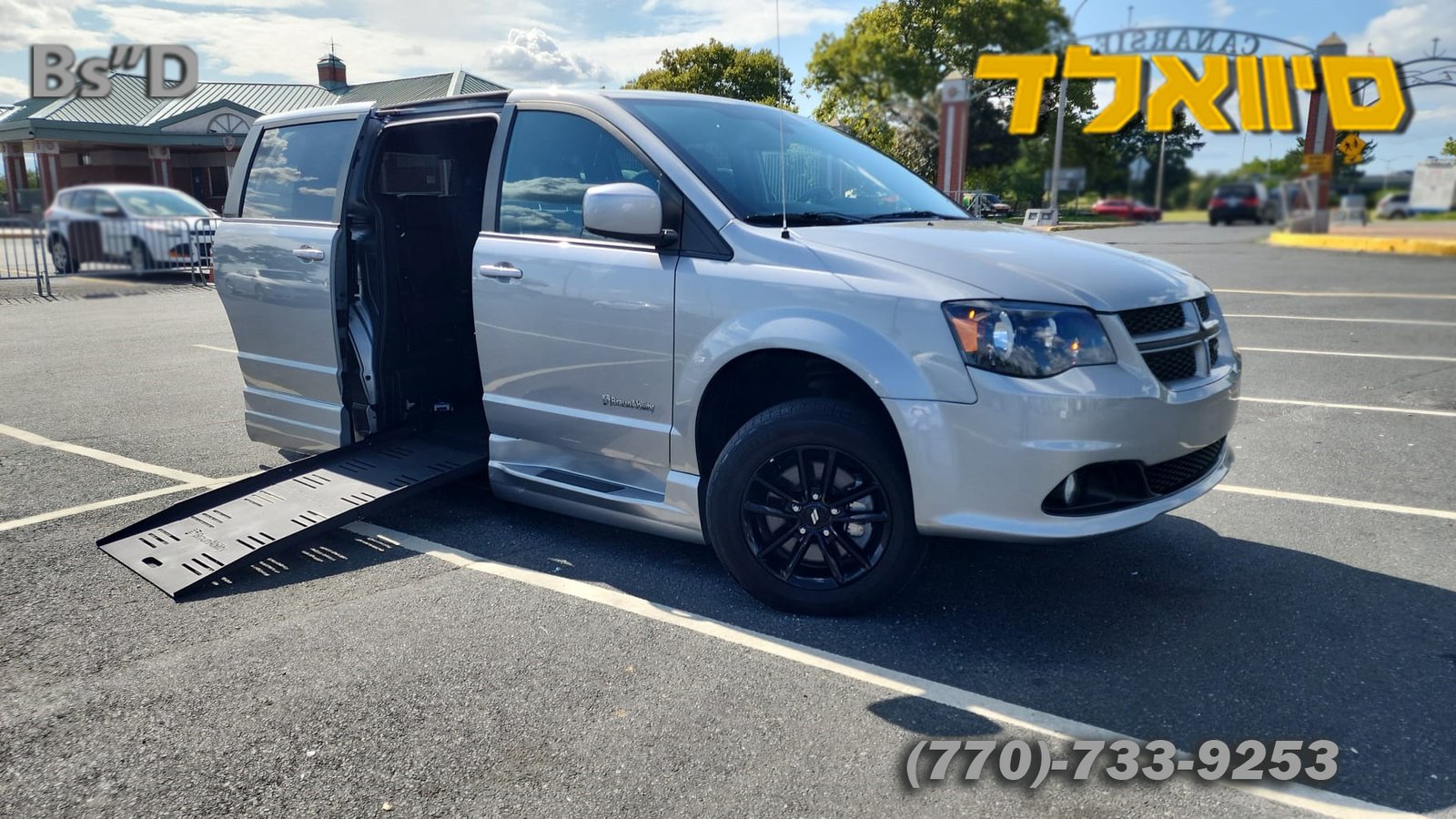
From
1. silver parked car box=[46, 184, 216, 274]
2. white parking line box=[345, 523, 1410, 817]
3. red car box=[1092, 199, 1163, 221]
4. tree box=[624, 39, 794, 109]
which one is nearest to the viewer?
white parking line box=[345, 523, 1410, 817]

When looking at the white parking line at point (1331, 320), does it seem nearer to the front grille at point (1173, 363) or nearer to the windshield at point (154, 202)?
the front grille at point (1173, 363)

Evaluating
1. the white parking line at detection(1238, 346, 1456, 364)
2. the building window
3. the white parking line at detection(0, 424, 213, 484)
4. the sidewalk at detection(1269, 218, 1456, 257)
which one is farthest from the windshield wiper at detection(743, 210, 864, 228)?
the sidewalk at detection(1269, 218, 1456, 257)

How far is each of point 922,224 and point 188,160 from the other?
372 cm

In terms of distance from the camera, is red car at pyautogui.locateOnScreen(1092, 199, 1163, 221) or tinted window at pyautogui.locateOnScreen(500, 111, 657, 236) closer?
tinted window at pyautogui.locateOnScreen(500, 111, 657, 236)

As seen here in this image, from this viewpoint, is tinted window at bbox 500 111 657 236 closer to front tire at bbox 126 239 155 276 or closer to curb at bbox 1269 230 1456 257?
front tire at bbox 126 239 155 276

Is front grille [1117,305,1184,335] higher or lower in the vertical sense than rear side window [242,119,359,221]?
lower

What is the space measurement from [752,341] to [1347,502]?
324 centimetres

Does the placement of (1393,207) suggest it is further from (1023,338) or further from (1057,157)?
(1023,338)

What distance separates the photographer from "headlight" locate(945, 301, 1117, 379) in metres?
2.98

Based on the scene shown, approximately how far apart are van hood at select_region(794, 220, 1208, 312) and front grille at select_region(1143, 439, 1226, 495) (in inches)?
21.7

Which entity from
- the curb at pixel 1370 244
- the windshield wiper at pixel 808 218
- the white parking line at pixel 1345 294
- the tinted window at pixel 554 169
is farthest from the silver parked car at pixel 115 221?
the curb at pixel 1370 244

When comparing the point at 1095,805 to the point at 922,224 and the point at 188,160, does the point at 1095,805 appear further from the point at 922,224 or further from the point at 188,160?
the point at 188,160

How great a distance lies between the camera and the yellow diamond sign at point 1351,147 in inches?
477

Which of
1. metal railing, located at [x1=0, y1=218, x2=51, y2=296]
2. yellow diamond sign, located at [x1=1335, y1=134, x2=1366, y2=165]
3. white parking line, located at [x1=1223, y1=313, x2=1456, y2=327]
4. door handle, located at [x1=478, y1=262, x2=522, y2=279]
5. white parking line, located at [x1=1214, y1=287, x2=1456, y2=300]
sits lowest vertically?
white parking line, located at [x1=1223, y1=313, x2=1456, y2=327]
